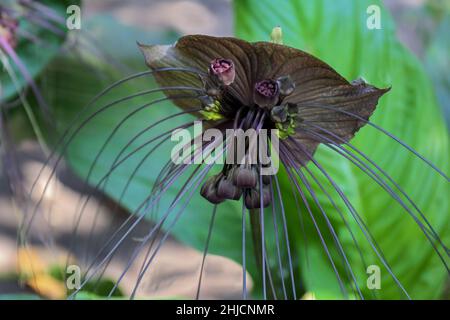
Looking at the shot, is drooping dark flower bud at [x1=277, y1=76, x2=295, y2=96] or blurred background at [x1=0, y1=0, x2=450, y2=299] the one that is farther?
blurred background at [x1=0, y1=0, x2=450, y2=299]

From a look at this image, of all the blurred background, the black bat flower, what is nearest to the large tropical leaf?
the blurred background

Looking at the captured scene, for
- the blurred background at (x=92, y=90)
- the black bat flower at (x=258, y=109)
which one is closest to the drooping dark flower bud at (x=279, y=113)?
the black bat flower at (x=258, y=109)

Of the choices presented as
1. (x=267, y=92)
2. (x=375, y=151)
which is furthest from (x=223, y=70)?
(x=375, y=151)

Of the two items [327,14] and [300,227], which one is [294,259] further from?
[327,14]

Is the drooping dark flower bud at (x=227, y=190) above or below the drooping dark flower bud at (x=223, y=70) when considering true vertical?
below

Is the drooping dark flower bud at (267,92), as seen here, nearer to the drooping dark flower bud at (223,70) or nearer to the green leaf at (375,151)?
the drooping dark flower bud at (223,70)

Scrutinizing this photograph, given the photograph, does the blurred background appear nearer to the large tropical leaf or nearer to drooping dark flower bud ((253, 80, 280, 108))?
the large tropical leaf
